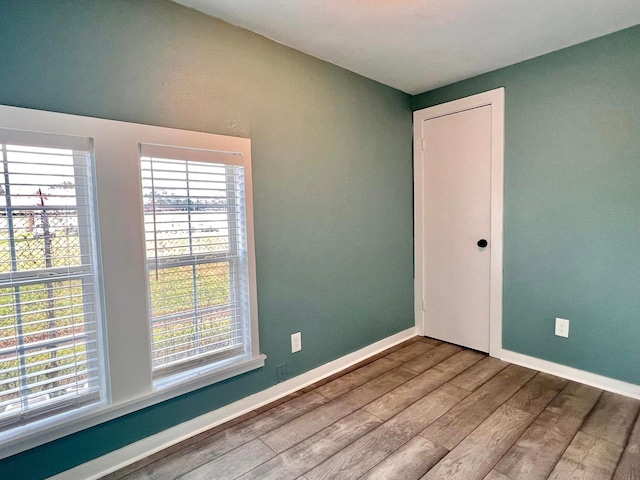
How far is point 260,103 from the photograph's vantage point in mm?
2092

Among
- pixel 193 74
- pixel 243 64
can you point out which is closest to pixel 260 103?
pixel 243 64

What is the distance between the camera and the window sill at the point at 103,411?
4.54ft

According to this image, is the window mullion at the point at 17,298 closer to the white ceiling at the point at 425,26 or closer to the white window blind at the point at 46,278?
the white window blind at the point at 46,278

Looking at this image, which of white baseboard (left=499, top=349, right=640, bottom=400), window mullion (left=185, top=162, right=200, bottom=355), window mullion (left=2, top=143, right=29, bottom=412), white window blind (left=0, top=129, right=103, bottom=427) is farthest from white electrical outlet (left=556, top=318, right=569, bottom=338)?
window mullion (left=2, top=143, right=29, bottom=412)

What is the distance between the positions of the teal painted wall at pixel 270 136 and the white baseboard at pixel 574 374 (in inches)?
36.8

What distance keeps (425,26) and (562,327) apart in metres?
2.24

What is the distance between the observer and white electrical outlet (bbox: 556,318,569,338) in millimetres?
2426

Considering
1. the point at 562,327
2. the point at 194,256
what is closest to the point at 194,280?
the point at 194,256

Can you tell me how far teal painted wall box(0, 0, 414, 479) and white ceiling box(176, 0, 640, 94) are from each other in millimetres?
157

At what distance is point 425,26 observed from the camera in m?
1.99

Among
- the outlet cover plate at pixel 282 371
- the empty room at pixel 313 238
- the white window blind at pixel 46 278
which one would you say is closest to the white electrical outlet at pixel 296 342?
the empty room at pixel 313 238

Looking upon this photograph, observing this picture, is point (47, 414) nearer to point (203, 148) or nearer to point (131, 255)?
point (131, 255)

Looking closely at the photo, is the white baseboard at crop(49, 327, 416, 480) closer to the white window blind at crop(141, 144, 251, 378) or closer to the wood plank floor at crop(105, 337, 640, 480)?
the wood plank floor at crop(105, 337, 640, 480)

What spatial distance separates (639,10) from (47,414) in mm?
3586
